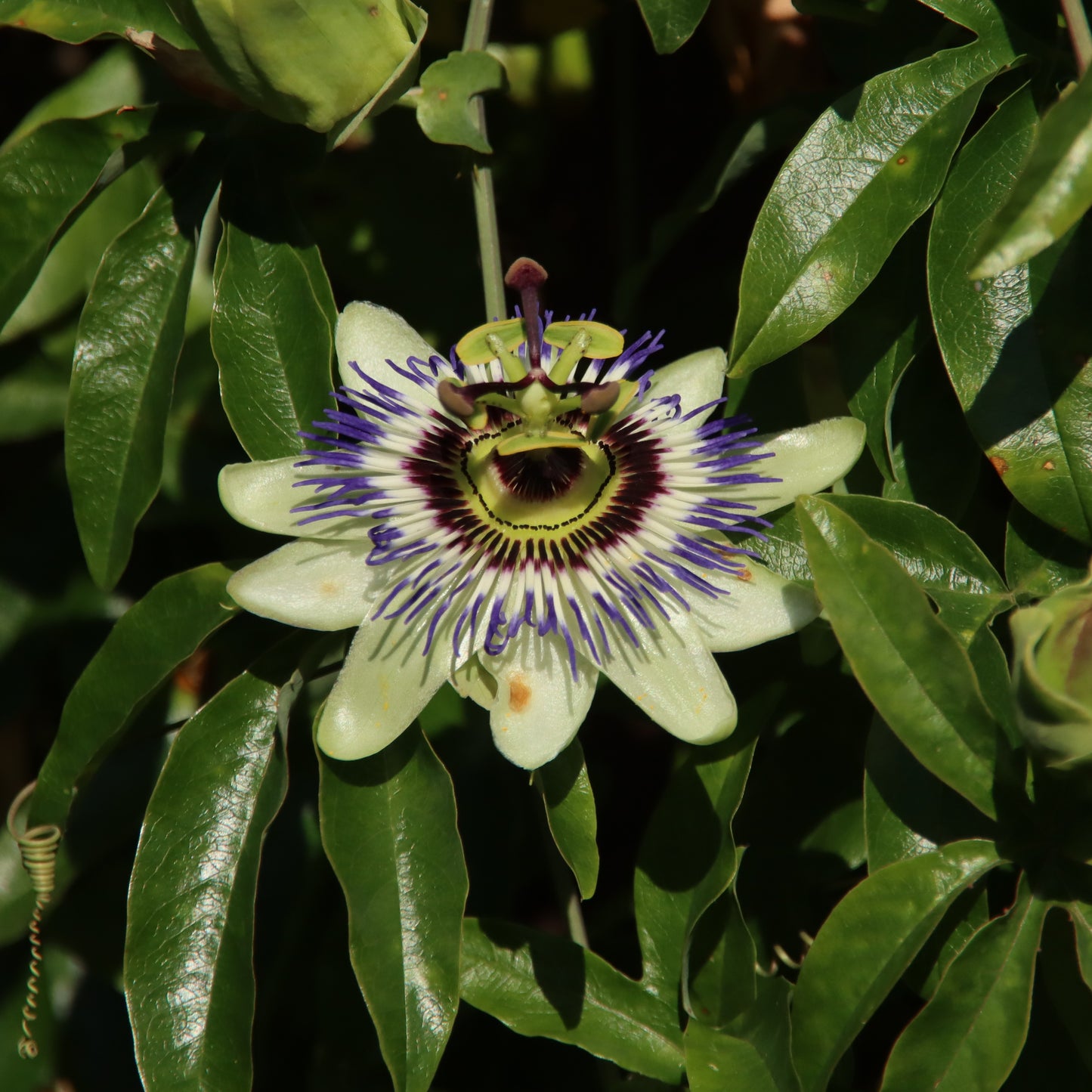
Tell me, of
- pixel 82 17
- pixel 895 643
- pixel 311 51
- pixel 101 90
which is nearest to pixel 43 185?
pixel 82 17

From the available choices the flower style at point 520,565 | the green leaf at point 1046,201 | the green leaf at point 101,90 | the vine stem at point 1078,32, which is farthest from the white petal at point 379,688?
the green leaf at point 101,90

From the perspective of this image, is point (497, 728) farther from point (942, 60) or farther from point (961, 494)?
point (942, 60)

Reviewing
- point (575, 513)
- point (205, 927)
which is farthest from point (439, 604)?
point (205, 927)

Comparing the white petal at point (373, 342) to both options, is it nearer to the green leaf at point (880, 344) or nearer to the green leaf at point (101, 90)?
the green leaf at point (880, 344)

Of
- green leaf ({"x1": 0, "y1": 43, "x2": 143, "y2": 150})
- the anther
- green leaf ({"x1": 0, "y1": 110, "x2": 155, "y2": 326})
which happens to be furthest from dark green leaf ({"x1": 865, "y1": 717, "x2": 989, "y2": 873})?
green leaf ({"x1": 0, "y1": 43, "x2": 143, "y2": 150})

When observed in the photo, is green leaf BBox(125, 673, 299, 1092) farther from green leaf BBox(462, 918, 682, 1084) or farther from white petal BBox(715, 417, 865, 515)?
white petal BBox(715, 417, 865, 515)

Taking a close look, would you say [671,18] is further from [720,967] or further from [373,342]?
[720,967]
